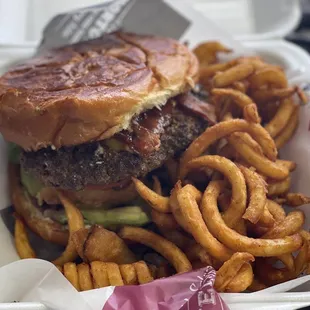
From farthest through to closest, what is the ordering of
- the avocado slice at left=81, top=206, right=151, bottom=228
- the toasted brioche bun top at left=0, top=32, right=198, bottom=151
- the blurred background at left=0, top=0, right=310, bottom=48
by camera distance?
the blurred background at left=0, top=0, right=310, bottom=48
the avocado slice at left=81, top=206, right=151, bottom=228
the toasted brioche bun top at left=0, top=32, right=198, bottom=151

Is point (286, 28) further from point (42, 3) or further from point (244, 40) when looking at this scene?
point (42, 3)

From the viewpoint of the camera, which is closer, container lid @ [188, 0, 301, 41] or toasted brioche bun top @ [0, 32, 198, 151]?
toasted brioche bun top @ [0, 32, 198, 151]

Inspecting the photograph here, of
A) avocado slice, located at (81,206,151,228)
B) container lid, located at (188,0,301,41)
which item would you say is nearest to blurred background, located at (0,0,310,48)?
container lid, located at (188,0,301,41)

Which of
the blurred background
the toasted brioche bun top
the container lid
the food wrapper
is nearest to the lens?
the food wrapper

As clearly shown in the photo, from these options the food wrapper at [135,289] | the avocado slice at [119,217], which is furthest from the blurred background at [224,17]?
the avocado slice at [119,217]

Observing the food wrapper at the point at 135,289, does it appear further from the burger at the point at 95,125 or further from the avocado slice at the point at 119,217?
the avocado slice at the point at 119,217

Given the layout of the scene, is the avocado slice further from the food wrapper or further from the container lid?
the container lid

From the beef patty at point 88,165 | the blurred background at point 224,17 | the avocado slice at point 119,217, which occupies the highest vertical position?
the blurred background at point 224,17
